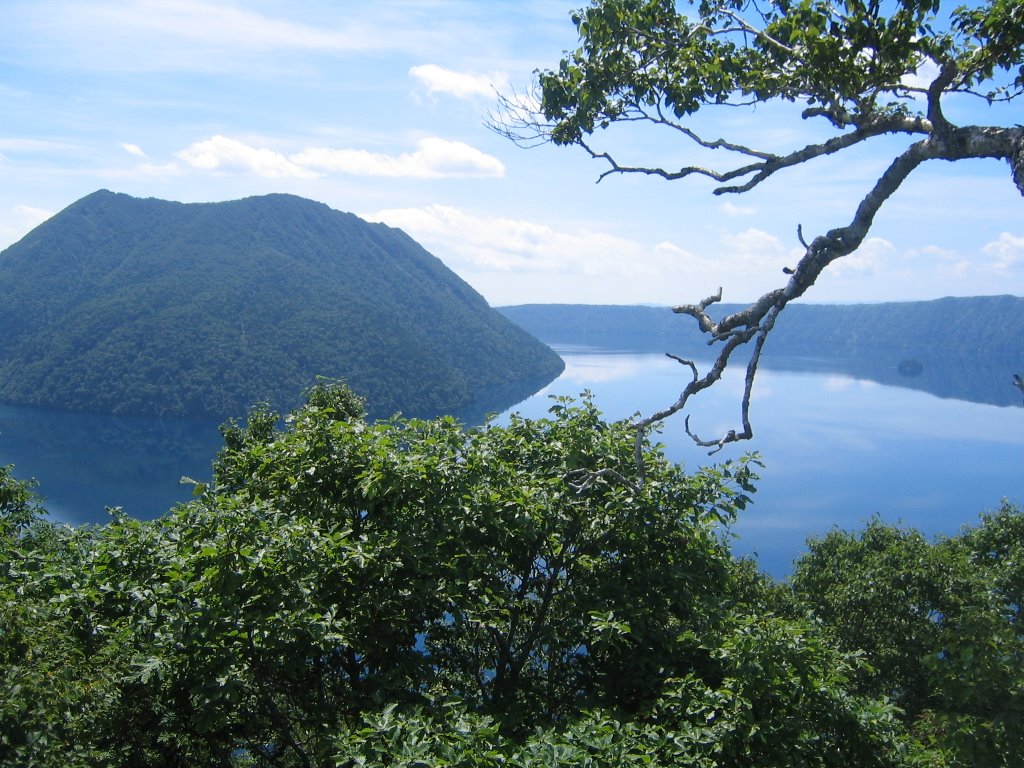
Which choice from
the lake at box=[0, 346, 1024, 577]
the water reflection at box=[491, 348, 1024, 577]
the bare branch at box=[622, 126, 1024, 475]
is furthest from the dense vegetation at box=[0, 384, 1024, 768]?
the lake at box=[0, 346, 1024, 577]

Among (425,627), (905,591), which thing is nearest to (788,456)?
(905,591)

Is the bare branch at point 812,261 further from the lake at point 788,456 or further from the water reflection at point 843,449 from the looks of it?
the lake at point 788,456

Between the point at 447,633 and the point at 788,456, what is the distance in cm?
8737

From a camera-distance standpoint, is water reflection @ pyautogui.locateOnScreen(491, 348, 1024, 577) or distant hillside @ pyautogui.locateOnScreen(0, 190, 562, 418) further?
distant hillside @ pyautogui.locateOnScreen(0, 190, 562, 418)

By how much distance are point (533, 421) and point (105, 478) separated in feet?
271

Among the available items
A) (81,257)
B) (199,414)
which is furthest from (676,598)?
(81,257)

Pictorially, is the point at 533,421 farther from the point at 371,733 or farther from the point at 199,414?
the point at 199,414

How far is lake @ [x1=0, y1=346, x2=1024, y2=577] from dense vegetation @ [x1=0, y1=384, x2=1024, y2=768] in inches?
1478

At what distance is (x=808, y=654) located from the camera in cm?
620

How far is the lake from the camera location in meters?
65.4

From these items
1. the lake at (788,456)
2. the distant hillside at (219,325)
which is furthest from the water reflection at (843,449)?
the distant hillside at (219,325)

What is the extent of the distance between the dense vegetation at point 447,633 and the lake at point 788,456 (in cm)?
3753

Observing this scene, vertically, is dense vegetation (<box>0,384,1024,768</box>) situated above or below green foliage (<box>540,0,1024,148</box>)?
below

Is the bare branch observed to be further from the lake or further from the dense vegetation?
the lake
